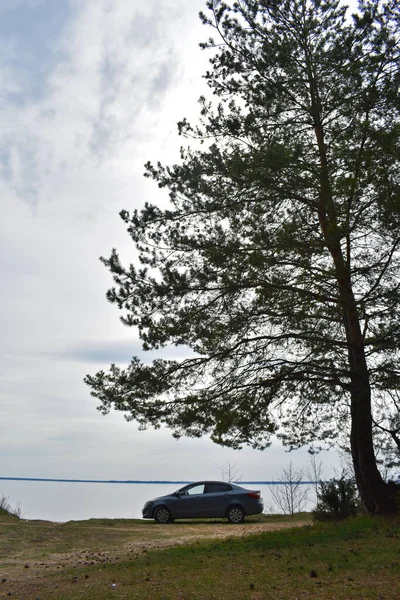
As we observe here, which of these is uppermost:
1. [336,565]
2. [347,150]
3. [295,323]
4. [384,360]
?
[347,150]

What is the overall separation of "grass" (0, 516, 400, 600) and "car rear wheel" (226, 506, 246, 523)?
5.03m

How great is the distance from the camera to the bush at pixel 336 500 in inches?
508

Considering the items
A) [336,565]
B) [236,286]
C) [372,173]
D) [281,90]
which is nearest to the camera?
[336,565]

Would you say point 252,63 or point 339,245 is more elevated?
point 252,63

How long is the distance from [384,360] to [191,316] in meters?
4.20

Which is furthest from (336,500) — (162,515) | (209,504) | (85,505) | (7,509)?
(85,505)

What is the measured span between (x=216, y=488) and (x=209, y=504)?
0.55m

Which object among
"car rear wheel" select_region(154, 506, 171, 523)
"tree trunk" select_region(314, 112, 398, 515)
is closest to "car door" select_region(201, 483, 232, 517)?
"car rear wheel" select_region(154, 506, 171, 523)

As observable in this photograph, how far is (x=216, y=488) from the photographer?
709 inches

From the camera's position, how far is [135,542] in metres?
13.1

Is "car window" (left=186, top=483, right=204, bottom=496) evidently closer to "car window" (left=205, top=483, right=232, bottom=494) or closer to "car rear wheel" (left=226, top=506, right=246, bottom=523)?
"car window" (left=205, top=483, right=232, bottom=494)

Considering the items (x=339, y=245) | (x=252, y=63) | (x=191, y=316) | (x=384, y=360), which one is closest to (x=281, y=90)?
(x=252, y=63)

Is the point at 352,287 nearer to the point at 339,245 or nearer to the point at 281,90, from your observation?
the point at 339,245

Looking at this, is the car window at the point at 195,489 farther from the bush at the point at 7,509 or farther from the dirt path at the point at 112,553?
the bush at the point at 7,509
